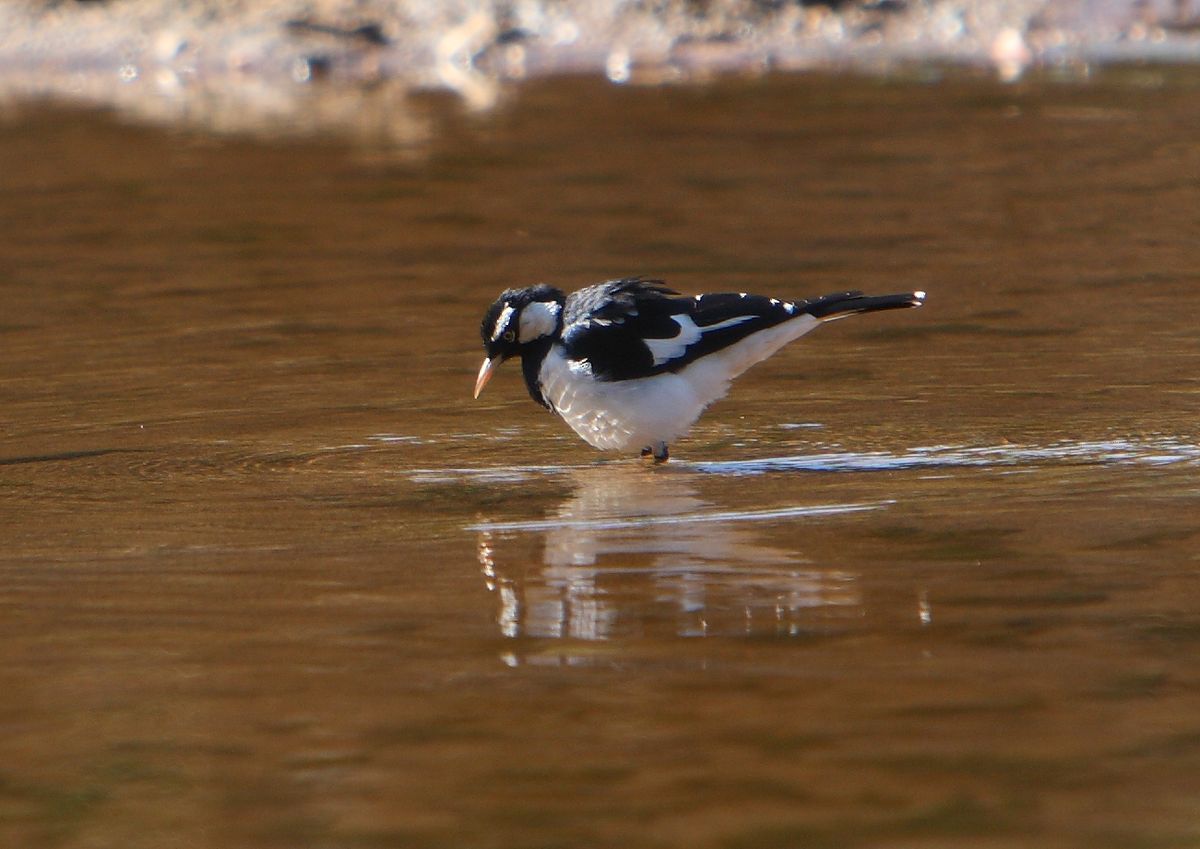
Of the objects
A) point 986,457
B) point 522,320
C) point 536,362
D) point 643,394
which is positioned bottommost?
point 986,457

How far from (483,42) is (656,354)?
591 inches

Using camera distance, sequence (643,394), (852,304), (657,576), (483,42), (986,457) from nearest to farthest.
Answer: (657,576) < (986,457) < (643,394) < (852,304) < (483,42)

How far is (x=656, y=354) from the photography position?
6309mm

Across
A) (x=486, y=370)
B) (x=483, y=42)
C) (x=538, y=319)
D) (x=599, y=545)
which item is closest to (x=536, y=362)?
(x=538, y=319)

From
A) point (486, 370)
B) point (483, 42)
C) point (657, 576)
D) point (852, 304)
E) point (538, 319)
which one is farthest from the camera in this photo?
point (483, 42)

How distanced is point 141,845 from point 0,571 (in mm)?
1790

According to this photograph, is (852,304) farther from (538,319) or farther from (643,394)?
(538,319)

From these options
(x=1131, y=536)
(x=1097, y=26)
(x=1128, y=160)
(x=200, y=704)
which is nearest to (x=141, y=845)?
(x=200, y=704)

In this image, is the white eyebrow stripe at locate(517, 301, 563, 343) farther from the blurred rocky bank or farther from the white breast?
the blurred rocky bank

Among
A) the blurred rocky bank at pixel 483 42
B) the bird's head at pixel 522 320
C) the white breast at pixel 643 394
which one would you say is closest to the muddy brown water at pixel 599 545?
the white breast at pixel 643 394

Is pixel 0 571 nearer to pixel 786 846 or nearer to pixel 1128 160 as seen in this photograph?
pixel 786 846

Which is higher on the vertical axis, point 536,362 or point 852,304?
point 852,304

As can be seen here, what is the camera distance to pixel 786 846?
3346 mm

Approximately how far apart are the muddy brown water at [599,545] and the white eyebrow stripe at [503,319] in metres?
0.36
